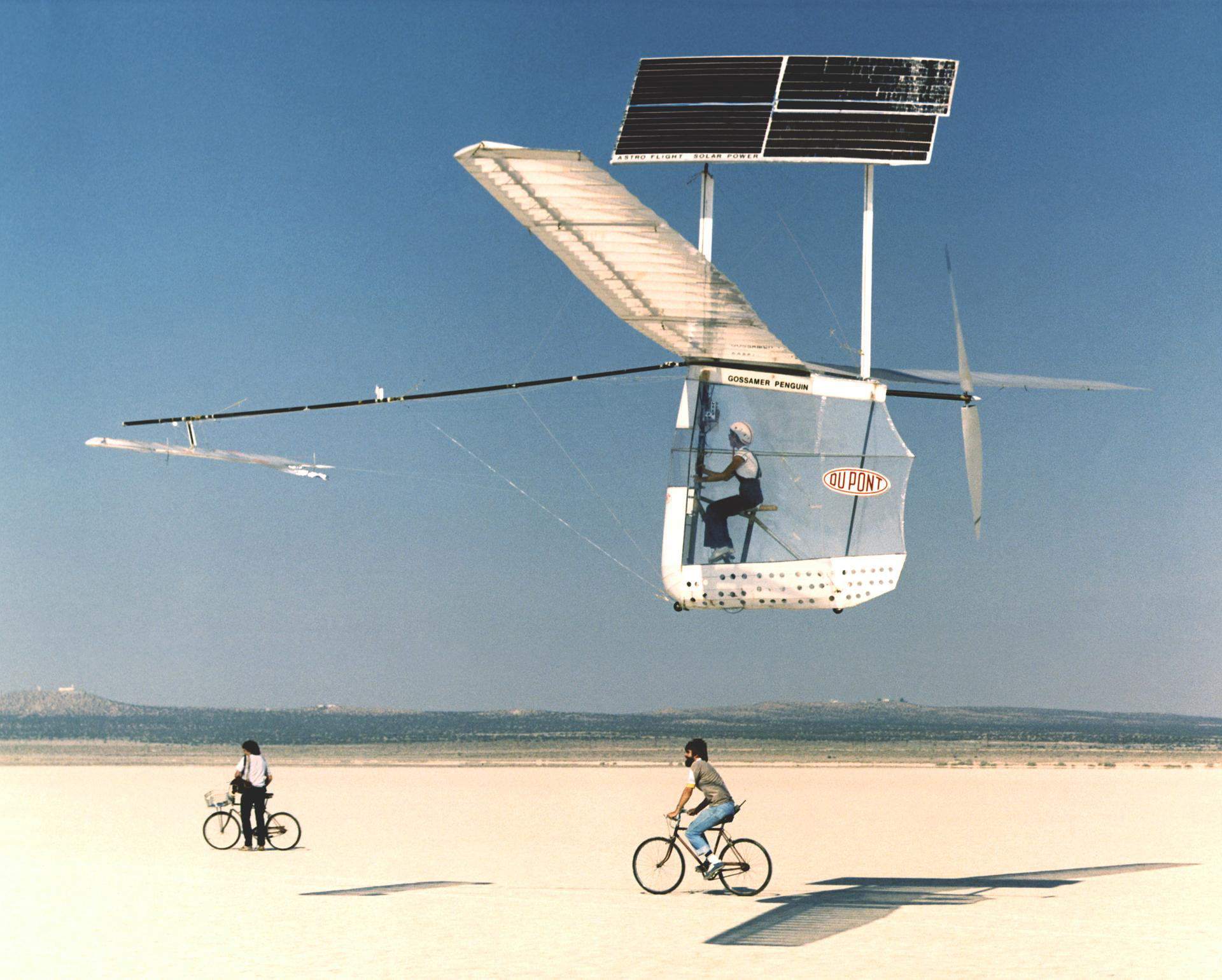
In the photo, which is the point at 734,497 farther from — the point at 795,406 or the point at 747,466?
the point at 795,406

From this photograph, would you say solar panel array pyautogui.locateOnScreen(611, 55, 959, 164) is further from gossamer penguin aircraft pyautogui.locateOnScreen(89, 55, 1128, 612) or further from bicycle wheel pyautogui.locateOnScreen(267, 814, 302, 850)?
bicycle wheel pyautogui.locateOnScreen(267, 814, 302, 850)

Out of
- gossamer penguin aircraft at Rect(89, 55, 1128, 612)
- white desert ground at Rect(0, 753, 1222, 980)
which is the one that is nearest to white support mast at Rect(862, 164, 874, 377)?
gossamer penguin aircraft at Rect(89, 55, 1128, 612)

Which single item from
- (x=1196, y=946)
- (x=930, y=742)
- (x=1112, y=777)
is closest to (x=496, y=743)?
(x=930, y=742)

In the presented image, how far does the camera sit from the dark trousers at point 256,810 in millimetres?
22703

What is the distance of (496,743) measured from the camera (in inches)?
3846

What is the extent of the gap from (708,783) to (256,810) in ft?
30.3

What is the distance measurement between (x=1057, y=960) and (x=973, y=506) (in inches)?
232

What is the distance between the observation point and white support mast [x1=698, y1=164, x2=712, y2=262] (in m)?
17.0

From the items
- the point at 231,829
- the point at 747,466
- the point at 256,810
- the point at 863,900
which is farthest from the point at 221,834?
the point at 747,466

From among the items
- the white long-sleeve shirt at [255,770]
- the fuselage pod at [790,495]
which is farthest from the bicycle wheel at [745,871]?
the white long-sleeve shirt at [255,770]

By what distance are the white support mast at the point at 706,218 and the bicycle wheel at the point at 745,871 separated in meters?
7.27

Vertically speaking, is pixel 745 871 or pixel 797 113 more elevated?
pixel 797 113

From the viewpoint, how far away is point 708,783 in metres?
17.0

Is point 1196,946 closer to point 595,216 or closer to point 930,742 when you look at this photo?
point 595,216
